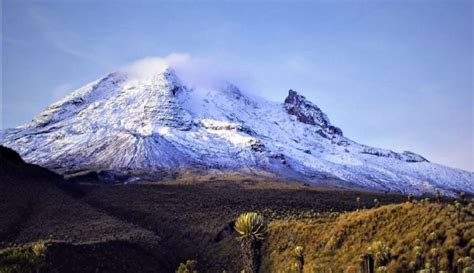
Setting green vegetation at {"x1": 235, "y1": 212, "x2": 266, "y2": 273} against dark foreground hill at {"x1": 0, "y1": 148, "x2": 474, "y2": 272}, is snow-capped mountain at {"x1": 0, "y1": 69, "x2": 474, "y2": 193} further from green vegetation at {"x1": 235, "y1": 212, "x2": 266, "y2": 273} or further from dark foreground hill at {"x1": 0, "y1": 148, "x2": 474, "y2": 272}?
green vegetation at {"x1": 235, "y1": 212, "x2": 266, "y2": 273}

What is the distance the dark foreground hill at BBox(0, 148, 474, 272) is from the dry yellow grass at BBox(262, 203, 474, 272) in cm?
9

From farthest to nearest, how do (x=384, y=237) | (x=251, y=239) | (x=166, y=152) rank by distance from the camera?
(x=166, y=152)
(x=384, y=237)
(x=251, y=239)

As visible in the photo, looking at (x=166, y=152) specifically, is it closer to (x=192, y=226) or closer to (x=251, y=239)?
(x=192, y=226)

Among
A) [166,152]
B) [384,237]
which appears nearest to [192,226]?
[384,237]

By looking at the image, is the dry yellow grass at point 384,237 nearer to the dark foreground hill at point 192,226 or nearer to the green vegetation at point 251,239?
the dark foreground hill at point 192,226

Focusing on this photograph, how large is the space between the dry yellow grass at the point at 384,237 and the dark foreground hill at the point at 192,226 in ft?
0.30

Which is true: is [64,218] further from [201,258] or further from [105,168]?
[105,168]

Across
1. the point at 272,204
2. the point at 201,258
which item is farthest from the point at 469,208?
the point at 272,204

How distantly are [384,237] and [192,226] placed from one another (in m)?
42.2

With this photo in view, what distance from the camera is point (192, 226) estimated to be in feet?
257

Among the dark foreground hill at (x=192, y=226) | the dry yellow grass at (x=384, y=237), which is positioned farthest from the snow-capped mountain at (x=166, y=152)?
the dry yellow grass at (x=384, y=237)

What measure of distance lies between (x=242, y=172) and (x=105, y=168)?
38.6 m

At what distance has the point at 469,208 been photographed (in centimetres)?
3784

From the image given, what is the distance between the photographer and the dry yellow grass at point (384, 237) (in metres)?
34.2
